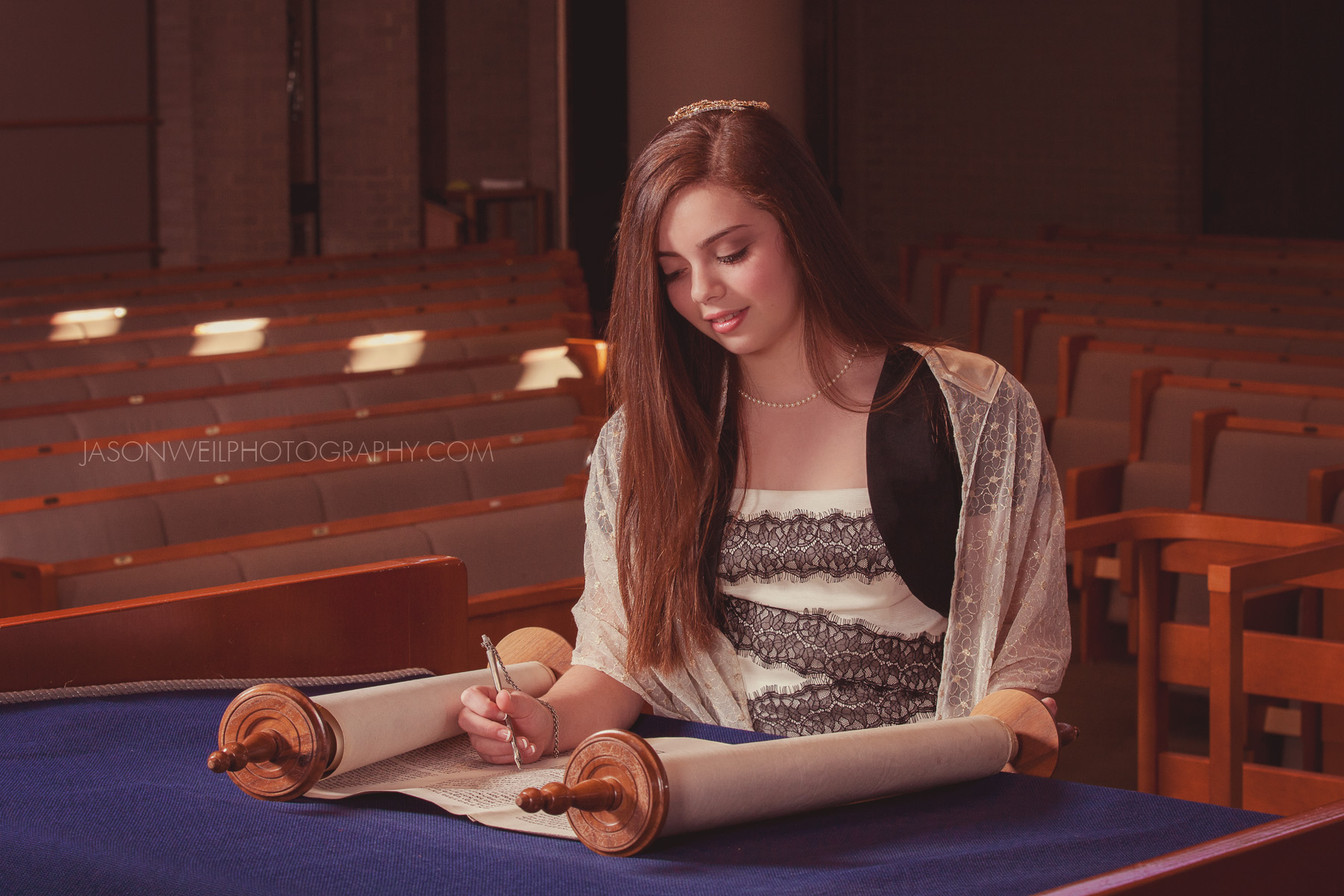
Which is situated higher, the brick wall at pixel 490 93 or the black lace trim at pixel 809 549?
the brick wall at pixel 490 93

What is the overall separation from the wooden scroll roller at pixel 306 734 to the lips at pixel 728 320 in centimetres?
48

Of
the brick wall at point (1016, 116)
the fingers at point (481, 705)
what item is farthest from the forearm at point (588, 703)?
the brick wall at point (1016, 116)

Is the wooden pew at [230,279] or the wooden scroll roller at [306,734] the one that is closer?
the wooden scroll roller at [306,734]

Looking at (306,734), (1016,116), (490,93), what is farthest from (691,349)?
(1016,116)

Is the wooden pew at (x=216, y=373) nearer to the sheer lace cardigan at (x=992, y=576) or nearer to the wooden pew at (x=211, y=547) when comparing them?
the wooden pew at (x=211, y=547)

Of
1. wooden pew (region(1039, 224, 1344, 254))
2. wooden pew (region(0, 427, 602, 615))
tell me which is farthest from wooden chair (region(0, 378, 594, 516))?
wooden pew (region(1039, 224, 1344, 254))

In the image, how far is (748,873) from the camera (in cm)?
90

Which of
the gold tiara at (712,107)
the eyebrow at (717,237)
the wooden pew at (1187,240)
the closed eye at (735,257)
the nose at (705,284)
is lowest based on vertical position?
the nose at (705,284)

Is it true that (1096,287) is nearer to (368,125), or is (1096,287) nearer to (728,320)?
(728,320)

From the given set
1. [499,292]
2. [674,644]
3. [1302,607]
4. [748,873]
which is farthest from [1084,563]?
[499,292]

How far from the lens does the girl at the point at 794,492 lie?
56.6 inches

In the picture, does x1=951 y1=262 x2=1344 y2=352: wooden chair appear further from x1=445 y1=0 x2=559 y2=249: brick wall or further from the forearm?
x1=445 y1=0 x2=559 y2=249: brick wall

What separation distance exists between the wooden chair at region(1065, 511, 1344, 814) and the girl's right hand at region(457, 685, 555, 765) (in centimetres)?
111

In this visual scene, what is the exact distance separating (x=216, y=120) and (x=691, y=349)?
9983 mm
